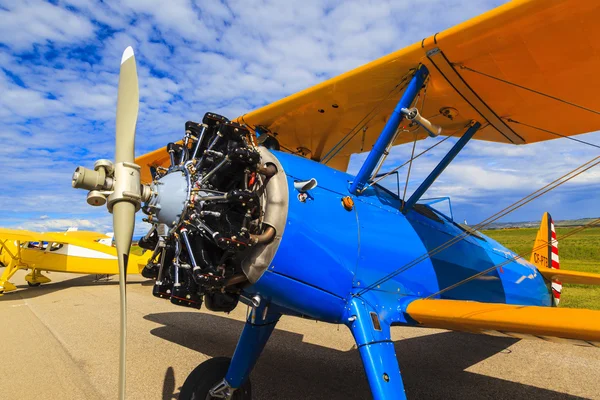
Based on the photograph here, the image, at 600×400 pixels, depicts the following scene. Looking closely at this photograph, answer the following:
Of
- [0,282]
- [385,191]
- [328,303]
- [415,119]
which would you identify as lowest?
[0,282]

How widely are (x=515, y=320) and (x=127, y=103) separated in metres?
3.53

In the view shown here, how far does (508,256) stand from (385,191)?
2.70 m

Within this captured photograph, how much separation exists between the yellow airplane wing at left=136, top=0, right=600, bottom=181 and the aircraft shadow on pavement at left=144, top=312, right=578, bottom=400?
3.15 m

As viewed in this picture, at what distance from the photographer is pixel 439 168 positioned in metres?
4.11

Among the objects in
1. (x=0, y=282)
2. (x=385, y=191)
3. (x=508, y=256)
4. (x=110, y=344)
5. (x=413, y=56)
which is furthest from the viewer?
(x=0, y=282)

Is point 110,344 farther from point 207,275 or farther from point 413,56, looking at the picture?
point 413,56

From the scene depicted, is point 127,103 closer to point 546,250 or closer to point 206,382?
point 206,382

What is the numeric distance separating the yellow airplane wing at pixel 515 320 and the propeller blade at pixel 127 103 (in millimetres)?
2800

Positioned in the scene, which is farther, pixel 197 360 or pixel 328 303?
pixel 197 360

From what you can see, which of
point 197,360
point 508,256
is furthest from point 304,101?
point 197,360

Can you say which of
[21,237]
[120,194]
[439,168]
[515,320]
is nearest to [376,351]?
[515,320]

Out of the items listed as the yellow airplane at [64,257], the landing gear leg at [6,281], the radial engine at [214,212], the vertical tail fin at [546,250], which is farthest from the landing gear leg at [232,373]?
the landing gear leg at [6,281]

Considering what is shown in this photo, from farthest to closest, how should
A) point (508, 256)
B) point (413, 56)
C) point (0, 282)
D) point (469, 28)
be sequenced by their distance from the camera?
1. point (0, 282)
2. point (508, 256)
3. point (413, 56)
4. point (469, 28)

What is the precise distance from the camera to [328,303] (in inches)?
123
